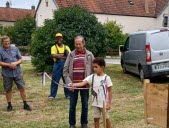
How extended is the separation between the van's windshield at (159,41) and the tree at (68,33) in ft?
15.9

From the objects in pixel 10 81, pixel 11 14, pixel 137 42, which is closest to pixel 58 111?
pixel 10 81

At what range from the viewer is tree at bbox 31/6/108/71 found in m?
17.9

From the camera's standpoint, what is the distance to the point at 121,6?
53.2 m

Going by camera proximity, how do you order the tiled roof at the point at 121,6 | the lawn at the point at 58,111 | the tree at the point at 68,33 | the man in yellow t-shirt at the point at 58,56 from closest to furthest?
the lawn at the point at 58,111 < the man in yellow t-shirt at the point at 58,56 < the tree at the point at 68,33 < the tiled roof at the point at 121,6

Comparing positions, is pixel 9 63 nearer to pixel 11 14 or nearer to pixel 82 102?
pixel 82 102

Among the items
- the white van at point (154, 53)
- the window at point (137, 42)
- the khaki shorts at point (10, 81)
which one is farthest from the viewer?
the window at point (137, 42)

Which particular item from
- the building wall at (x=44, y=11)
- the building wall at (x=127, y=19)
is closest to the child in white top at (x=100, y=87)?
the building wall at (x=44, y=11)

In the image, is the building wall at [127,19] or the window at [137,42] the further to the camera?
the building wall at [127,19]

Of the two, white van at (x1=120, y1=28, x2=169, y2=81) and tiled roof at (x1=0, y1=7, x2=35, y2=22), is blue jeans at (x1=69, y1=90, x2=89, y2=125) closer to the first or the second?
white van at (x1=120, y1=28, x2=169, y2=81)

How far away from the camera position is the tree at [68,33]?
1789cm

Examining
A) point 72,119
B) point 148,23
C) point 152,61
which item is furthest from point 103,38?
point 148,23

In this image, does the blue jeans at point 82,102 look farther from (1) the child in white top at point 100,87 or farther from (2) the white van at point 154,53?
(2) the white van at point 154,53

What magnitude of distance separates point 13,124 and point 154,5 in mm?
50339

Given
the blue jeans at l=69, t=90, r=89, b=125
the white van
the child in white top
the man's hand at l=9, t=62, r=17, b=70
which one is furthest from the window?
the child in white top
